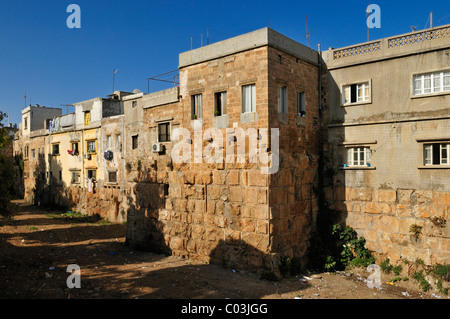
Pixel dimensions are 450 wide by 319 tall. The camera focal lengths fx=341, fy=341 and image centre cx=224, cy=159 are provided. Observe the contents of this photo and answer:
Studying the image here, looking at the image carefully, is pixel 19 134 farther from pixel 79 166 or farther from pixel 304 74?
pixel 304 74

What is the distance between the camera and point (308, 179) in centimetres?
1352

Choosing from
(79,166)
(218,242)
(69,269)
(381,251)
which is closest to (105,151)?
(79,166)

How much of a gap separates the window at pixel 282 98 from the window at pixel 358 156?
3401mm

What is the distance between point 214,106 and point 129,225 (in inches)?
318

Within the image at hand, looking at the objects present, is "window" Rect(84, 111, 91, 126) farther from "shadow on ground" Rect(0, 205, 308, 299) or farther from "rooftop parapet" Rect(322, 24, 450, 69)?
"rooftop parapet" Rect(322, 24, 450, 69)

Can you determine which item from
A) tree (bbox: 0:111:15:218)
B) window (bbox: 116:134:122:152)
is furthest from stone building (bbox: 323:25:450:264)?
window (bbox: 116:134:122:152)

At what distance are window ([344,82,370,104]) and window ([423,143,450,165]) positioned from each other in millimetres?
2808

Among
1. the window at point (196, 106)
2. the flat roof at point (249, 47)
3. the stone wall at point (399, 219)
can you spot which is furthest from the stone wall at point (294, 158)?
the window at point (196, 106)

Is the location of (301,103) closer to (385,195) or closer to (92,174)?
(385,195)

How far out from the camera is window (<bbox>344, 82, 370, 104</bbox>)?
1332cm

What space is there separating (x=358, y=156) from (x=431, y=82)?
358 centimetres

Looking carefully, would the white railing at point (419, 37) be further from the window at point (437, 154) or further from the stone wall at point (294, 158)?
the window at point (437, 154)

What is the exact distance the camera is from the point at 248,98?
12.3 meters

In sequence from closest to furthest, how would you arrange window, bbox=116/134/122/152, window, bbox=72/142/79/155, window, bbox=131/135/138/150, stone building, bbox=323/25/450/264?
stone building, bbox=323/25/450/264, window, bbox=131/135/138/150, window, bbox=116/134/122/152, window, bbox=72/142/79/155
